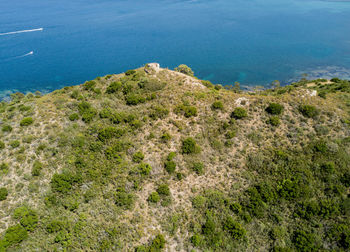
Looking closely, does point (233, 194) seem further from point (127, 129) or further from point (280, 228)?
point (127, 129)

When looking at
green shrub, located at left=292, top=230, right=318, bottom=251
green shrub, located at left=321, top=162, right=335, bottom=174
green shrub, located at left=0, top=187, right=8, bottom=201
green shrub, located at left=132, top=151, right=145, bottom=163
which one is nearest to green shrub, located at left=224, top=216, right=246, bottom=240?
green shrub, located at left=292, top=230, right=318, bottom=251

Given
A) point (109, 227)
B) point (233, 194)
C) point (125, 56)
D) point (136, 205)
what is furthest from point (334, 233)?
point (125, 56)

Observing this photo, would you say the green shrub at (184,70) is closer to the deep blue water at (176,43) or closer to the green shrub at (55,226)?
the deep blue water at (176,43)

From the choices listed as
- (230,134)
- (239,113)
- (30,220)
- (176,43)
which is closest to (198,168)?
(230,134)

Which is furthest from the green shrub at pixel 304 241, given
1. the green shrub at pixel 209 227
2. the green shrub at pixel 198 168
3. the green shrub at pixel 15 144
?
the green shrub at pixel 15 144

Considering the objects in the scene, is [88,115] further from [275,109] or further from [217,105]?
[275,109]

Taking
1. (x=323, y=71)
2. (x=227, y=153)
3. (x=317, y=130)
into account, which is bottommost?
(x=323, y=71)
